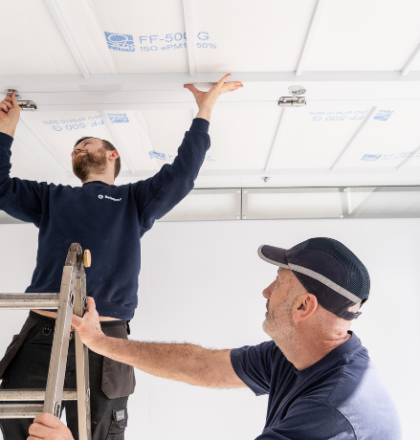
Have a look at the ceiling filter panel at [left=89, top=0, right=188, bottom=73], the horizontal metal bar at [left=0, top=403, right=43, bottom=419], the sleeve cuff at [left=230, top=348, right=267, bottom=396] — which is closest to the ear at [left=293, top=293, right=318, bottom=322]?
the sleeve cuff at [left=230, top=348, right=267, bottom=396]

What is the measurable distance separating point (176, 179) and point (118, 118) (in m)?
0.75

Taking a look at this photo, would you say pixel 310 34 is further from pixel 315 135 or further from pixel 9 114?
pixel 9 114

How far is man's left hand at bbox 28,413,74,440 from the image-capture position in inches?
37.1

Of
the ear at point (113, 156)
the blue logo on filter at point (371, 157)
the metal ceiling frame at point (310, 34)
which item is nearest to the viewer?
the metal ceiling frame at point (310, 34)

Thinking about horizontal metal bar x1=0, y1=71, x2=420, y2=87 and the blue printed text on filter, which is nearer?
the blue printed text on filter

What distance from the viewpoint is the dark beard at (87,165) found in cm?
206

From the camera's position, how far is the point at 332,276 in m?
1.27

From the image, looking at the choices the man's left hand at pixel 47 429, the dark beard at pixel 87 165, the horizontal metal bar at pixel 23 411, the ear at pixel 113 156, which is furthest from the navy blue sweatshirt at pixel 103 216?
the man's left hand at pixel 47 429

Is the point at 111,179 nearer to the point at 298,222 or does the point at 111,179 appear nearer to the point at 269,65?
the point at 269,65

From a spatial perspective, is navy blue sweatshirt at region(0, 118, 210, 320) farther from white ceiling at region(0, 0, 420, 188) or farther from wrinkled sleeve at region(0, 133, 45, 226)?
white ceiling at region(0, 0, 420, 188)

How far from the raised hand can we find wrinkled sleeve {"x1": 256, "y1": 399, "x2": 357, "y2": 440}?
1322 mm

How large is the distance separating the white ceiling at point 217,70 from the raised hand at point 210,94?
56mm

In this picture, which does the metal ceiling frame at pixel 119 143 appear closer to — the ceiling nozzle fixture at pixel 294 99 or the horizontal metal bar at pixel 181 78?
the horizontal metal bar at pixel 181 78

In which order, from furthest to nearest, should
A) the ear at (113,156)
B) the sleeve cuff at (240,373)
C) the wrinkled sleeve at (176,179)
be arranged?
1. the ear at (113,156)
2. the wrinkled sleeve at (176,179)
3. the sleeve cuff at (240,373)
